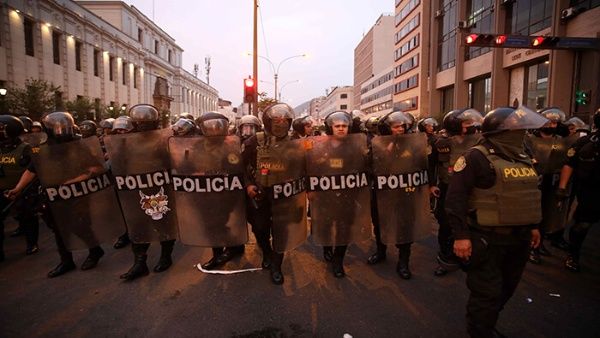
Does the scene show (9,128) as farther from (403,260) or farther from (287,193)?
(403,260)

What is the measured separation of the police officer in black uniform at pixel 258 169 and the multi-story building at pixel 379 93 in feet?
183

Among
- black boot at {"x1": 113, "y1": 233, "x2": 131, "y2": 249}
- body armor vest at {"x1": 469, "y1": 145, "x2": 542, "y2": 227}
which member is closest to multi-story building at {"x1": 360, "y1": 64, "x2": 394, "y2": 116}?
black boot at {"x1": 113, "y1": 233, "x2": 131, "y2": 249}

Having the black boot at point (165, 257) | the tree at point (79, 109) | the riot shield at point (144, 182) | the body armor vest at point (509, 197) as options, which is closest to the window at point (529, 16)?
the body armor vest at point (509, 197)

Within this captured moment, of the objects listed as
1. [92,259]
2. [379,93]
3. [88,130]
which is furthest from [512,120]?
[379,93]

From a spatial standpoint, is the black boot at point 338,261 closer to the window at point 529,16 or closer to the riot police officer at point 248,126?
the riot police officer at point 248,126

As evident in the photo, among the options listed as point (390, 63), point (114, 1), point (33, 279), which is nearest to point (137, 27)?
point (114, 1)

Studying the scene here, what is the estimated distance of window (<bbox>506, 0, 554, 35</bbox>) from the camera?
19.6 m

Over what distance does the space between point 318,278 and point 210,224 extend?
4.54 feet

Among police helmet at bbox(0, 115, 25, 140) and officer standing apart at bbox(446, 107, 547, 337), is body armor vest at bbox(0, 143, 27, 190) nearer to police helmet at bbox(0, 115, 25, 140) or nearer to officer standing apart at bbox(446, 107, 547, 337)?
police helmet at bbox(0, 115, 25, 140)

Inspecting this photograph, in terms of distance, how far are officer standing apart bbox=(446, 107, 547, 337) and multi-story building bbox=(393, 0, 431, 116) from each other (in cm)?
3920

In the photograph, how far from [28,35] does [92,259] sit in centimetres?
2752

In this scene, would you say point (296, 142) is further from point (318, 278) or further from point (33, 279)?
point (33, 279)

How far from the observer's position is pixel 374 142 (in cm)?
395

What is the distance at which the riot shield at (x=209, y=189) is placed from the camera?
12.8ft
